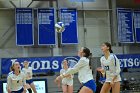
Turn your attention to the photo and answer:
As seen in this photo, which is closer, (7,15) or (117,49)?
(7,15)

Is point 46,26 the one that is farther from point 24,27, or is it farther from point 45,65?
point 45,65

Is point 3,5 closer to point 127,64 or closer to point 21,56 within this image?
point 21,56

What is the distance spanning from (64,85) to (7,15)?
6.06 metres

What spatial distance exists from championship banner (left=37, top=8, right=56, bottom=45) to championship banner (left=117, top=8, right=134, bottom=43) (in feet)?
12.1

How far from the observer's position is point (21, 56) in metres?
16.2

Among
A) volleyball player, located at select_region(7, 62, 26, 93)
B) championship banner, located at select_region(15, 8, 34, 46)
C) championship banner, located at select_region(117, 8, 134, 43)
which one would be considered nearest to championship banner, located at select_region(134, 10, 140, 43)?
championship banner, located at select_region(117, 8, 134, 43)

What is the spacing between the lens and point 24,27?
1566 cm

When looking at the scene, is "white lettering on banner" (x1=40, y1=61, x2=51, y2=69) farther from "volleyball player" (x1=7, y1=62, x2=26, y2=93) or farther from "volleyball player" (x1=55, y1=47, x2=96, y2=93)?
"volleyball player" (x1=55, y1=47, x2=96, y2=93)

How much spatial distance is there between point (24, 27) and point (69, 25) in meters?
2.35

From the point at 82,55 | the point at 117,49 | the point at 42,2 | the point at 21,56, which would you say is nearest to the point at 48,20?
the point at 42,2

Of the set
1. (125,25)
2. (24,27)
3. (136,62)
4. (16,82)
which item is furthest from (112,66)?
(125,25)

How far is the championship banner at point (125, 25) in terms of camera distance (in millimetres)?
17062

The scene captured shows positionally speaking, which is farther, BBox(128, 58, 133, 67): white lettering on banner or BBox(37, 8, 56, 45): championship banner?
BBox(128, 58, 133, 67): white lettering on banner

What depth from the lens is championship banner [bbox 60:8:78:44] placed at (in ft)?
53.3
